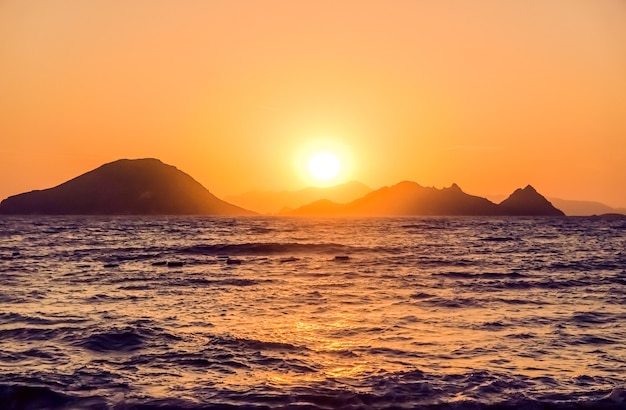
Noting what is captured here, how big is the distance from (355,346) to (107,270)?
92.8 ft

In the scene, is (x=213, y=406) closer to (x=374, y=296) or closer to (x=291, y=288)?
(x=374, y=296)

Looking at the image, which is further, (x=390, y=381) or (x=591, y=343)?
(x=591, y=343)

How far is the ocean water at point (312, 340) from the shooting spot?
13570mm

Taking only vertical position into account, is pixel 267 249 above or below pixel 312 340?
above

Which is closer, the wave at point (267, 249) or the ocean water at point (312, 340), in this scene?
the ocean water at point (312, 340)

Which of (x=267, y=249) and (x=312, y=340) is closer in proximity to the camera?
(x=312, y=340)

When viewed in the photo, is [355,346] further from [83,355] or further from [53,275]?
[53,275]

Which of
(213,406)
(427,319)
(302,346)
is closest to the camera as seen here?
(213,406)

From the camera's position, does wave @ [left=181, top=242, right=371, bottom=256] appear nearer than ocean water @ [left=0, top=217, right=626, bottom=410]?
No

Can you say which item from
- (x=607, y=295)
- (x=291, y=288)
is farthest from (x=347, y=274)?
(x=607, y=295)

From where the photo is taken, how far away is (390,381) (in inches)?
568

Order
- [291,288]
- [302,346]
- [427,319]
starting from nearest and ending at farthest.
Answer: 1. [302,346]
2. [427,319]
3. [291,288]

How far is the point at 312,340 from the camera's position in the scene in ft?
63.0

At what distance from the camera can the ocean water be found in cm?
1357
